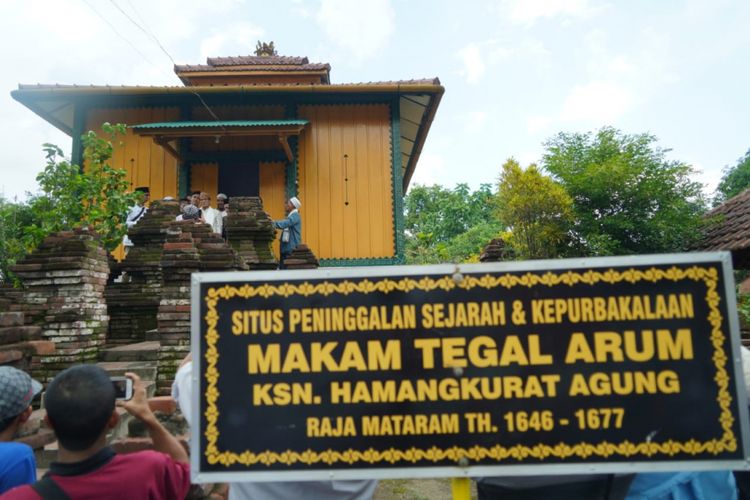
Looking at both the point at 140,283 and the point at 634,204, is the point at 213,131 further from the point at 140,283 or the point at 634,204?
the point at 634,204

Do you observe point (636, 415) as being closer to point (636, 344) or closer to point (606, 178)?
point (636, 344)

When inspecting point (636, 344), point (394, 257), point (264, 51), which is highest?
point (264, 51)

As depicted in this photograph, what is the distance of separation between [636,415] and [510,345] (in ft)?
1.66

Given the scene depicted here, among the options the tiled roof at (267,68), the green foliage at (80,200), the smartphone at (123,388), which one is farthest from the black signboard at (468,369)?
the tiled roof at (267,68)

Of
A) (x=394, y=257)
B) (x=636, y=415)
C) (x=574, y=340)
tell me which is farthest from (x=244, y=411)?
(x=394, y=257)

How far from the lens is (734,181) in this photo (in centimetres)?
2662

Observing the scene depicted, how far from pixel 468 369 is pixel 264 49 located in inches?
527

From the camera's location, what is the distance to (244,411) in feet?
5.66

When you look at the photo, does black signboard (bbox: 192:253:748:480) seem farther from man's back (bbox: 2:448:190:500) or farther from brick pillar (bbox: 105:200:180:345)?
brick pillar (bbox: 105:200:180:345)

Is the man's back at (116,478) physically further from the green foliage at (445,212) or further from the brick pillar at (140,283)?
the green foliage at (445,212)

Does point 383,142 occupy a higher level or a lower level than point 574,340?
higher

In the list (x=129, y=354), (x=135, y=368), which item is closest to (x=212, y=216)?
(x=129, y=354)

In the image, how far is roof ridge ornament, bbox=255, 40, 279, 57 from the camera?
42.6ft

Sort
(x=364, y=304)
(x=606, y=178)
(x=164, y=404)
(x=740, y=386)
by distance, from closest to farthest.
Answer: (x=740, y=386) → (x=364, y=304) → (x=164, y=404) → (x=606, y=178)
